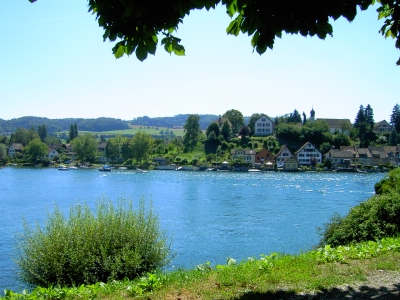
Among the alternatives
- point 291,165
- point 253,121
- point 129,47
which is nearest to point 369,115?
point 253,121

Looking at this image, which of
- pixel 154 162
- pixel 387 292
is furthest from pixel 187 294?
pixel 154 162

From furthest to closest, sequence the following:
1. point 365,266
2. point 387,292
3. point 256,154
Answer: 1. point 256,154
2. point 365,266
3. point 387,292

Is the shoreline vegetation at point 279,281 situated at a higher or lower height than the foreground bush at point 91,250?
higher

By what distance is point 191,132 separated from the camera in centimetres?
11138

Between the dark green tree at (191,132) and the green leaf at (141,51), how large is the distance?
4167 inches

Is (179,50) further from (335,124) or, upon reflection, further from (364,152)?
(335,124)

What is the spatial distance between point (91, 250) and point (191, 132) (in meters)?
100

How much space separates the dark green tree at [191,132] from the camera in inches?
→ 4350

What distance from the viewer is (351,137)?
109 m

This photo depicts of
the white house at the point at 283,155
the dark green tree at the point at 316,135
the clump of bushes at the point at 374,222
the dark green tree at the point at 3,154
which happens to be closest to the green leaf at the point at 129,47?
the clump of bushes at the point at 374,222

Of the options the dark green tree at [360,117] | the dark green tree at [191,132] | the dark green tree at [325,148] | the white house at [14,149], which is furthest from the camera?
the white house at [14,149]

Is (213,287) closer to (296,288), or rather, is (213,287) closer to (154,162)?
(296,288)

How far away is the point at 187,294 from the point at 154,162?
99055mm

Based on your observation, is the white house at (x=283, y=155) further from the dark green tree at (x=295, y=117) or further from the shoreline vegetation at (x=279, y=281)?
the shoreline vegetation at (x=279, y=281)
